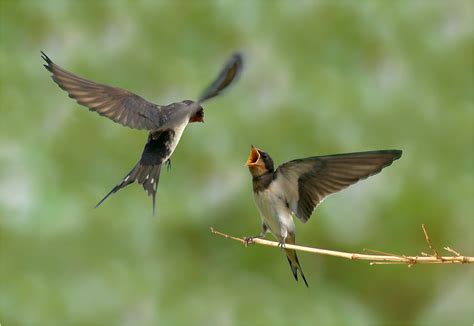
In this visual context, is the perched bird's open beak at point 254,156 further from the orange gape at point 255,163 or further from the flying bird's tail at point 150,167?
the flying bird's tail at point 150,167

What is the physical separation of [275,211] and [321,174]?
0.15 metres

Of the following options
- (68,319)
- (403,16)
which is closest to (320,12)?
(403,16)

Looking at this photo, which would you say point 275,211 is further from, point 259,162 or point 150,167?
point 150,167

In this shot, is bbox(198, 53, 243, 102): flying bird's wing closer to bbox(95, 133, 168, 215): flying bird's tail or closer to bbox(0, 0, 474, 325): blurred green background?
bbox(95, 133, 168, 215): flying bird's tail

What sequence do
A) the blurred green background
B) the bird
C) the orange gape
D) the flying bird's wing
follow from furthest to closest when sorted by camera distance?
the blurred green background < the orange gape < the bird < the flying bird's wing

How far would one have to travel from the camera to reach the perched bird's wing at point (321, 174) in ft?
3.95

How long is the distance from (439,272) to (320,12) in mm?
1220

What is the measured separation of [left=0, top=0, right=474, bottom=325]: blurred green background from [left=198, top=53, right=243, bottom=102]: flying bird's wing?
70.0 inches

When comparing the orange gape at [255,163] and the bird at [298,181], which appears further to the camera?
the orange gape at [255,163]

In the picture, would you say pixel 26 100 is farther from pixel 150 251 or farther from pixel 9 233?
pixel 150 251

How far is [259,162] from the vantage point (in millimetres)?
1426

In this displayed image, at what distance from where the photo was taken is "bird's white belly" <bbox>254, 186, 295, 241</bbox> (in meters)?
1.43

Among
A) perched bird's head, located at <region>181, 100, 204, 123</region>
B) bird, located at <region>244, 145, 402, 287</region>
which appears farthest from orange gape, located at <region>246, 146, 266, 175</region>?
perched bird's head, located at <region>181, 100, 204, 123</region>

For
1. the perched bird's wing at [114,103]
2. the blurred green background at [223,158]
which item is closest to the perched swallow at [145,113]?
the perched bird's wing at [114,103]
